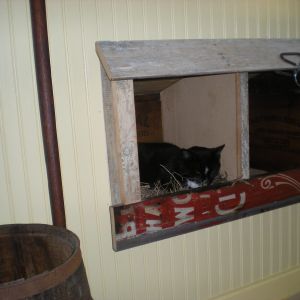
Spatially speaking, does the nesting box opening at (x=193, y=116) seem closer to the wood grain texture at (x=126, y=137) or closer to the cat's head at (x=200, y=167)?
the cat's head at (x=200, y=167)

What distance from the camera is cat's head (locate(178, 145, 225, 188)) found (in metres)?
1.78

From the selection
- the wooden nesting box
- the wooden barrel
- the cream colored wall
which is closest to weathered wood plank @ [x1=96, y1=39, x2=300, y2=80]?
the wooden nesting box

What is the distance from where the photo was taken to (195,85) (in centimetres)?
201

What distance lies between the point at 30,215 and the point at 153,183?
2.40 feet

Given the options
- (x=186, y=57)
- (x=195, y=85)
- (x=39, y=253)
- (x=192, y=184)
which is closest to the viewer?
(x=39, y=253)

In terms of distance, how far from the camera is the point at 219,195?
158 centimetres

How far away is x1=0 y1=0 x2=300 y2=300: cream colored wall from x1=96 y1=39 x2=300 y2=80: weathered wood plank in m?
0.11

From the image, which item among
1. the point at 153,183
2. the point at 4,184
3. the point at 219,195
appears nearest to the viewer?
the point at 4,184

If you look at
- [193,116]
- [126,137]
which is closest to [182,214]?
[126,137]

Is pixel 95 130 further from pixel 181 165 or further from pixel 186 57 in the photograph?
pixel 181 165

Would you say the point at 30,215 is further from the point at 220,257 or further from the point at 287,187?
the point at 287,187

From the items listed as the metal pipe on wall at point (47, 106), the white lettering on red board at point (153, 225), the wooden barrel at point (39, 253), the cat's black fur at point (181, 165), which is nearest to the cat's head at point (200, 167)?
the cat's black fur at point (181, 165)

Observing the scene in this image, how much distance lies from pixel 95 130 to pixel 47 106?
231 millimetres

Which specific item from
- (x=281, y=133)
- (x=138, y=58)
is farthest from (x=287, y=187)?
(x=138, y=58)
